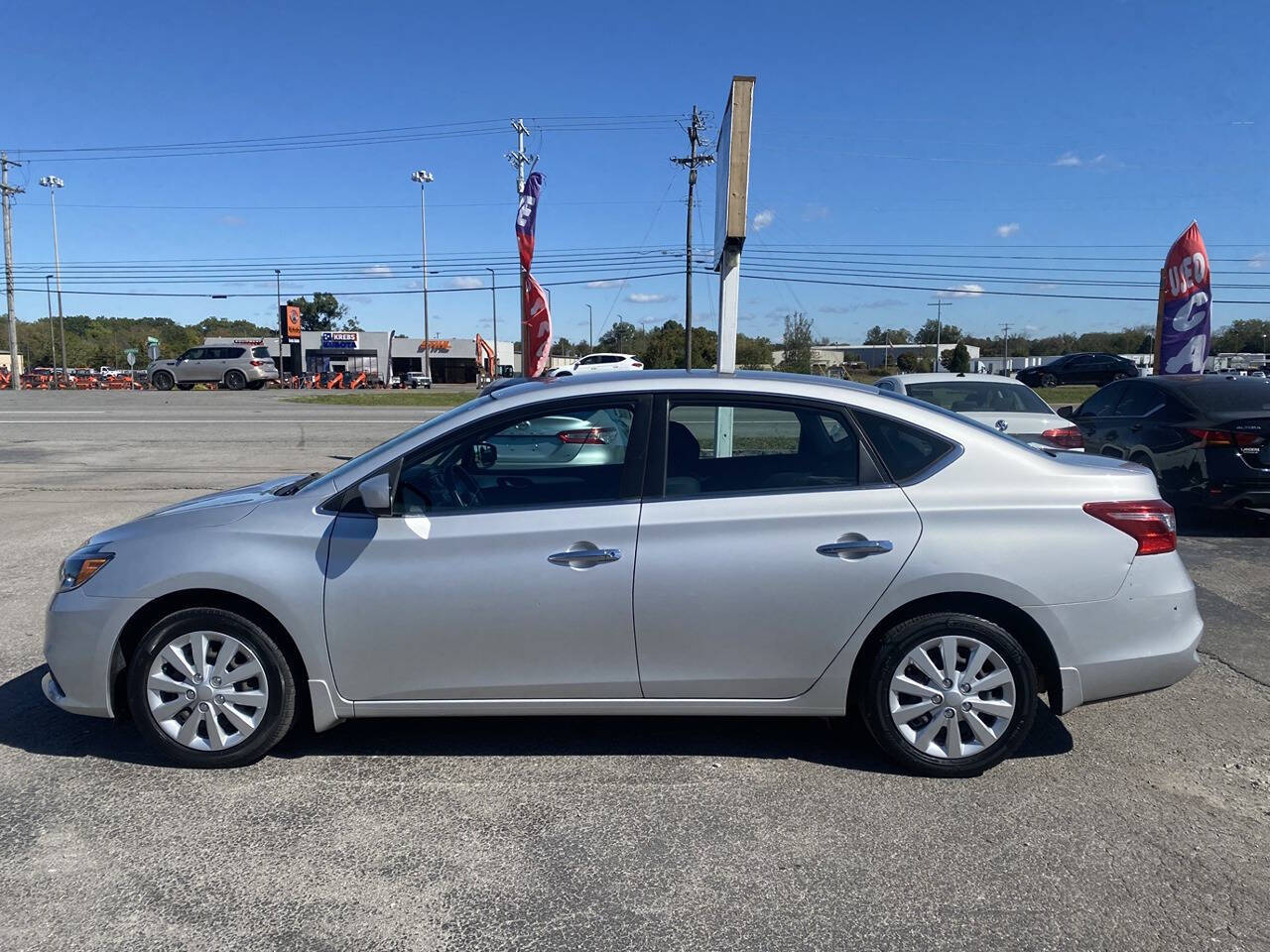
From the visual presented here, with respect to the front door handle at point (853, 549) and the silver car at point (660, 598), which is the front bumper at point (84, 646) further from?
the front door handle at point (853, 549)

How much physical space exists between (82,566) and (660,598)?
246 centimetres

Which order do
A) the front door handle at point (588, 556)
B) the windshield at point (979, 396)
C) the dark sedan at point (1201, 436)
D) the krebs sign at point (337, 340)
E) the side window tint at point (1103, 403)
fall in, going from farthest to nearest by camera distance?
1. the krebs sign at point (337, 340)
2. the side window tint at point (1103, 403)
3. the windshield at point (979, 396)
4. the dark sedan at point (1201, 436)
5. the front door handle at point (588, 556)

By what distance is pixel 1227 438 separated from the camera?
8227mm

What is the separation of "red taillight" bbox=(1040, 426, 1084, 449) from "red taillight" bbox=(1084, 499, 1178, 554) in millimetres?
5900

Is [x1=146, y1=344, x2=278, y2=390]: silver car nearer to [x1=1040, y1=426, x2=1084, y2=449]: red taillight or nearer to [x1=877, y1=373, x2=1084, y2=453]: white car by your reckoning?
[x1=877, y1=373, x2=1084, y2=453]: white car

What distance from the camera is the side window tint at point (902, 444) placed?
12.5ft

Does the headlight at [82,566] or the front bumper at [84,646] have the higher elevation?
the headlight at [82,566]

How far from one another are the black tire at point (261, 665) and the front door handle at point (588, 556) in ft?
4.07

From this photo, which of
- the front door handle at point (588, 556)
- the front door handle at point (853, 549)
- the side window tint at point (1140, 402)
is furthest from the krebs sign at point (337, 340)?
the front door handle at point (853, 549)

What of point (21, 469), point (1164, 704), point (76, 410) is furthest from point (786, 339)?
point (1164, 704)

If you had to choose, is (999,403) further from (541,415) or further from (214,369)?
(214,369)

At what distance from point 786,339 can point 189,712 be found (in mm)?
50141

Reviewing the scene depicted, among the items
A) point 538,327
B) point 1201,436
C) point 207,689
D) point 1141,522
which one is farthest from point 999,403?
point 538,327

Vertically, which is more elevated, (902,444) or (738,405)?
(738,405)
